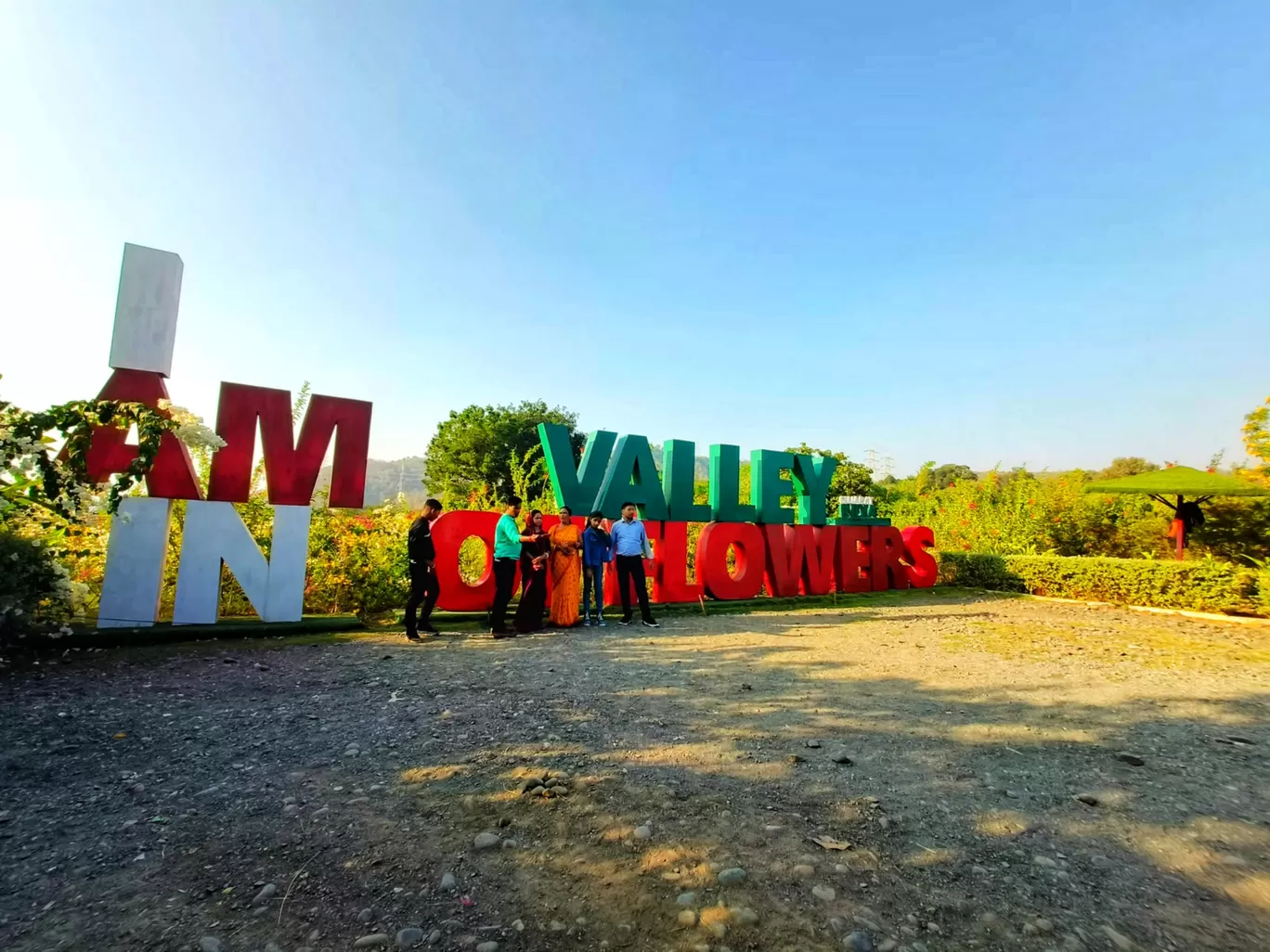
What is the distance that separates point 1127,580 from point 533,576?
11.3 m

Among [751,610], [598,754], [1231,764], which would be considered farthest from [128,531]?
[1231,764]

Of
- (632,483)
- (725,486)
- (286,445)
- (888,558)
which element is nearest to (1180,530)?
(888,558)

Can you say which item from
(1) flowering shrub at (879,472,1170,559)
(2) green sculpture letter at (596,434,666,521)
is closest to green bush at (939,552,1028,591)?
(1) flowering shrub at (879,472,1170,559)

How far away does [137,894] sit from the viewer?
90.2 inches

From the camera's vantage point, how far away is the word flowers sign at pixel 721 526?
9.25 metres

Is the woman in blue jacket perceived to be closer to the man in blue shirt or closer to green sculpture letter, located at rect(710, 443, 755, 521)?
the man in blue shirt

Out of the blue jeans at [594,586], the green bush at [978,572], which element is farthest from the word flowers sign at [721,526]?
the green bush at [978,572]

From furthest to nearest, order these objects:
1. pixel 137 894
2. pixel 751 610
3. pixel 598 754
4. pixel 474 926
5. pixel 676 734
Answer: pixel 751 610, pixel 676 734, pixel 598 754, pixel 137 894, pixel 474 926

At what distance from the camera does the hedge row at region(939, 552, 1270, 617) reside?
33.6 feet

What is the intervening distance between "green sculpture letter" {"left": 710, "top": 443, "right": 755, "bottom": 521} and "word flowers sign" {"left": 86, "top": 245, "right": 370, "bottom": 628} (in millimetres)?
6372

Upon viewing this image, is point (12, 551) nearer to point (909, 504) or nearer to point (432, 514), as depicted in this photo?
point (432, 514)

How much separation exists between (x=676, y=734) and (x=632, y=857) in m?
1.55

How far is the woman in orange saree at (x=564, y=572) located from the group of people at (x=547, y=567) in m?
0.01

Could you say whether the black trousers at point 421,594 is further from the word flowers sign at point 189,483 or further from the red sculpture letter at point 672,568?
the red sculpture letter at point 672,568
